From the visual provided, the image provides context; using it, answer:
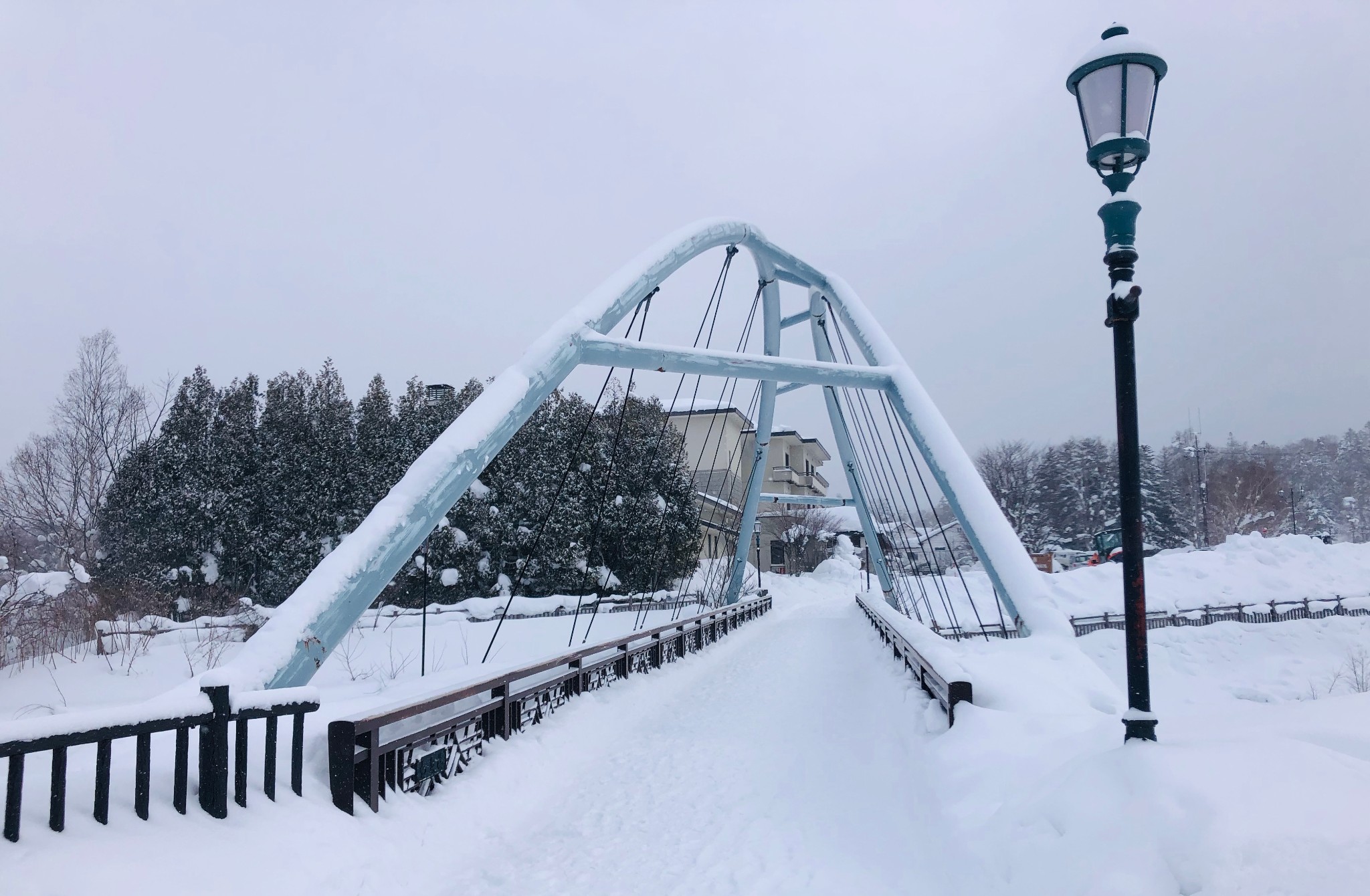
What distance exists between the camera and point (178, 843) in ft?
10.7

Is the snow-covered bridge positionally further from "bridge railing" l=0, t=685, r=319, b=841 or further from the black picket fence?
the black picket fence

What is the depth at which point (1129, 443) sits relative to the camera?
3.66 meters

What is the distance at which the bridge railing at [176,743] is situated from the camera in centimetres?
288

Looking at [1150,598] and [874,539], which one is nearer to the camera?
[874,539]

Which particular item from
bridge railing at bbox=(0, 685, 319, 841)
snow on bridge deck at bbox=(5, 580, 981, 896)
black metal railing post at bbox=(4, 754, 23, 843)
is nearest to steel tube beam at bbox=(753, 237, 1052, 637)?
snow on bridge deck at bbox=(5, 580, 981, 896)

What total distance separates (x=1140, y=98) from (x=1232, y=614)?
22831mm

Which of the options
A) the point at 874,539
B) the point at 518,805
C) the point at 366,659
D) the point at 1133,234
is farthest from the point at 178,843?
the point at 874,539

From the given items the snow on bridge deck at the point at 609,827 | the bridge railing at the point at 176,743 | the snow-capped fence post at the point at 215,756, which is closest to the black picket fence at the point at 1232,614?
the snow on bridge deck at the point at 609,827

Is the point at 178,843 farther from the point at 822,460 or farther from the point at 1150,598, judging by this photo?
the point at 822,460

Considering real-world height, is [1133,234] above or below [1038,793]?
above

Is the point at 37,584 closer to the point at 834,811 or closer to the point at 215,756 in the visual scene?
the point at 215,756

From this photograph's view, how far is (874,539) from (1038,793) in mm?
18902

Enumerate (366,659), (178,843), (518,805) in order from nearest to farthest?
(178,843) < (518,805) < (366,659)

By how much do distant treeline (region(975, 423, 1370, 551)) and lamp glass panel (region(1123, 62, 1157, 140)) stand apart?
165ft
